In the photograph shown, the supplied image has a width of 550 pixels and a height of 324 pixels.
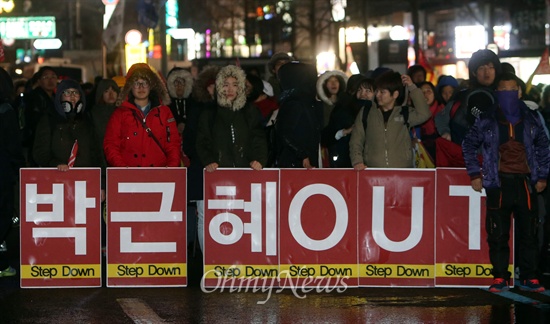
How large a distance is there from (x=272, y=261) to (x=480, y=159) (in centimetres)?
210

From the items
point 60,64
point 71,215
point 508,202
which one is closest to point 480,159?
point 508,202

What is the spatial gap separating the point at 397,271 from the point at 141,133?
8.92 ft

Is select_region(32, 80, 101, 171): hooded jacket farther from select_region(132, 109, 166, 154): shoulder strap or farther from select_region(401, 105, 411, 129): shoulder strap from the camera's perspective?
select_region(401, 105, 411, 129): shoulder strap

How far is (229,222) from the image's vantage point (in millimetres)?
10031

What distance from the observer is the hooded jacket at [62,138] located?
10.8 meters

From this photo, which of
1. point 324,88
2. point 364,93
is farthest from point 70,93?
point 324,88

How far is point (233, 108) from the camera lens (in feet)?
34.2

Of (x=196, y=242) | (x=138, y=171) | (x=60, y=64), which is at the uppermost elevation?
(x=60, y=64)

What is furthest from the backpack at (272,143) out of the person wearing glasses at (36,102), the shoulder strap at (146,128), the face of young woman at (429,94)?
the person wearing glasses at (36,102)

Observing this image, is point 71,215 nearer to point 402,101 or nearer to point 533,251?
point 402,101

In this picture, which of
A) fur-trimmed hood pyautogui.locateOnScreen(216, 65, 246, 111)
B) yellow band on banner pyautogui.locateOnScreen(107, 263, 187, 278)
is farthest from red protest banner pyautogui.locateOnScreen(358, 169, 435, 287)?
yellow band on banner pyautogui.locateOnScreen(107, 263, 187, 278)

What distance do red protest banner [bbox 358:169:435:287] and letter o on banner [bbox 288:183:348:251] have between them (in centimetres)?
16

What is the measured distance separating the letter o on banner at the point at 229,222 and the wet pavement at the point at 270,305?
18.8 inches

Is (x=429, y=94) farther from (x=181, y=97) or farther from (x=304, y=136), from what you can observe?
(x=304, y=136)
